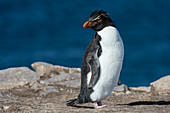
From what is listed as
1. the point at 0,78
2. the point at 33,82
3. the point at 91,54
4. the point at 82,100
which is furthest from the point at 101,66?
the point at 0,78

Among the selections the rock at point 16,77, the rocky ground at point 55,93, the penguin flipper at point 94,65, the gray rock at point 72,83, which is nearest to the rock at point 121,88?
the rocky ground at point 55,93

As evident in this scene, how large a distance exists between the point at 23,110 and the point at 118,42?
7.26 ft

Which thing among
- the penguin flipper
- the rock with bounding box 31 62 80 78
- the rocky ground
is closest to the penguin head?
the penguin flipper

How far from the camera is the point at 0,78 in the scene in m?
10.4

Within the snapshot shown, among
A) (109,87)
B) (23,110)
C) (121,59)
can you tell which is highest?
(121,59)

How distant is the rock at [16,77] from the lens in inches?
389

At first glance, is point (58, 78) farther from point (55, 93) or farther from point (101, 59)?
point (101, 59)

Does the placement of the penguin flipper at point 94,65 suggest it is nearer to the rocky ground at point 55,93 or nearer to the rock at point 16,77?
the rocky ground at point 55,93

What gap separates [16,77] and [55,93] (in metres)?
2.13

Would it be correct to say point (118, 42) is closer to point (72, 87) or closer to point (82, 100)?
point (82, 100)

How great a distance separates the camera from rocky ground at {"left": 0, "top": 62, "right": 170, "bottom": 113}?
6.20 meters

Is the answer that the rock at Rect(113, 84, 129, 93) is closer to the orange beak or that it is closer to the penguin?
the penguin

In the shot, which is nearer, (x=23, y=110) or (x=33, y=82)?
(x=23, y=110)

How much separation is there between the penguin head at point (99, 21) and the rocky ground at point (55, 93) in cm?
157
